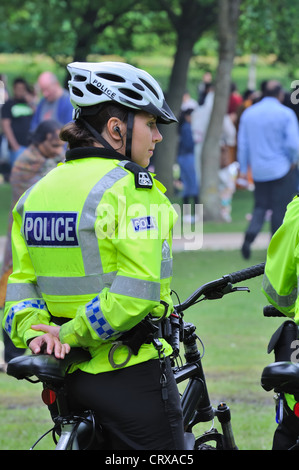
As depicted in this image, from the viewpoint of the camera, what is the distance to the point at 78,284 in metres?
3.36

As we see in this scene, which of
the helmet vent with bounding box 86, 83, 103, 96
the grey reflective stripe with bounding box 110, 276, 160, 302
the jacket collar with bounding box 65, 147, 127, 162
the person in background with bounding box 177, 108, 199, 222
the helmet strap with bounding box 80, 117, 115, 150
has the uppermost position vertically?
the helmet vent with bounding box 86, 83, 103, 96

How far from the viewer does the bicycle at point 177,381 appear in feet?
10.9

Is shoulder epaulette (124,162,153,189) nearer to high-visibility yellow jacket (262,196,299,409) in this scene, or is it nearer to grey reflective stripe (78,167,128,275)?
grey reflective stripe (78,167,128,275)

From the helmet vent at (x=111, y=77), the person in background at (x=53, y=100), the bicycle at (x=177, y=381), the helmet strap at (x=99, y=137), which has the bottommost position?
the person in background at (x=53, y=100)

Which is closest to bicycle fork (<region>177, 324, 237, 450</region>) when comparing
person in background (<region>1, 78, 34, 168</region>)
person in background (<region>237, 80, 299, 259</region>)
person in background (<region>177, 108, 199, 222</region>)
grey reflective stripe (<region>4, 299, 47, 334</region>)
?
grey reflective stripe (<region>4, 299, 47, 334</region>)

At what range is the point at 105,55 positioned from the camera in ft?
82.8

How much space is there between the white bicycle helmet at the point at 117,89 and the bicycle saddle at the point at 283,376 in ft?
3.39

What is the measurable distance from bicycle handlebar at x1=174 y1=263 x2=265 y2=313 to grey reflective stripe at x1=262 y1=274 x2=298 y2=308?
8.1 inches

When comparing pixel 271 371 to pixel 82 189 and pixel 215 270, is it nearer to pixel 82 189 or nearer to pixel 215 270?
pixel 82 189

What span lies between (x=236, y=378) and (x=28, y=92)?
1367 centimetres

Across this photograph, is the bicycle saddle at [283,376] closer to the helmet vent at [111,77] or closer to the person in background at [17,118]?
the helmet vent at [111,77]

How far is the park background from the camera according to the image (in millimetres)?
6855

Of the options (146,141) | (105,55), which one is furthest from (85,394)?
(105,55)

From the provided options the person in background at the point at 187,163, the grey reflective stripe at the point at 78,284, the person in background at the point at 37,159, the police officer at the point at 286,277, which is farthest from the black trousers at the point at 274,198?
the grey reflective stripe at the point at 78,284
